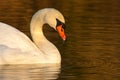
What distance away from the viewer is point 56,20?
11.0 meters

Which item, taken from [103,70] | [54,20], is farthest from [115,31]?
[103,70]

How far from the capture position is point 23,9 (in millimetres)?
15242

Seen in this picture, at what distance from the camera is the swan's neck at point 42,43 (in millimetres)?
10666

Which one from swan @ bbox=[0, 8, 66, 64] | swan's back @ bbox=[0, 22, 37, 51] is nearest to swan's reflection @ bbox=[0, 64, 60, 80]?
swan @ bbox=[0, 8, 66, 64]

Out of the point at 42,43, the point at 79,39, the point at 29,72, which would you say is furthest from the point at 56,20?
the point at 29,72

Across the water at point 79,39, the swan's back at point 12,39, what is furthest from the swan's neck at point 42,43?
the swan's back at point 12,39

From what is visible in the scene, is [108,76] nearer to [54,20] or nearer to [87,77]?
[87,77]

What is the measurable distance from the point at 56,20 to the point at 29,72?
4.45ft

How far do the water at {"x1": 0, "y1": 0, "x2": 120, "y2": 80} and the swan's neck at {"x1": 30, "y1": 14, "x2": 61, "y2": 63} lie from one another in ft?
0.53

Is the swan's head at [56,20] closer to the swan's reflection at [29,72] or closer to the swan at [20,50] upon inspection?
the swan at [20,50]

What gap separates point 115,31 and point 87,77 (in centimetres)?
333

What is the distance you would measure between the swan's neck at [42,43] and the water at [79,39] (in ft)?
0.53

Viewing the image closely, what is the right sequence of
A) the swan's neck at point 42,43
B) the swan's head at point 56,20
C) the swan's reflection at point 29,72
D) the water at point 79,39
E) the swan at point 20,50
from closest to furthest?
the swan's reflection at point 29,72 → the water at point 79,39 → the swan at point 20,50 → the swan's neck at point 42,43 → the swan's head at point 56,20

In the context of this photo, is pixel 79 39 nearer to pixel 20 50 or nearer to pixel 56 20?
pixel 56 20
